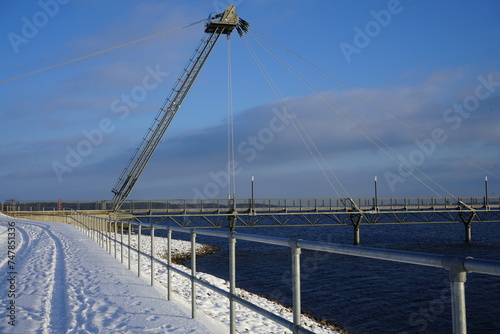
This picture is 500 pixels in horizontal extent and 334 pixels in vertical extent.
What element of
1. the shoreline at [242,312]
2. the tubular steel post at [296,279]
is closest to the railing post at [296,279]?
the tubular steel post at [296,279]

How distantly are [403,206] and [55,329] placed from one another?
59544mm

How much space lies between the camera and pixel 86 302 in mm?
8305

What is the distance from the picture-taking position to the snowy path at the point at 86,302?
264 inches

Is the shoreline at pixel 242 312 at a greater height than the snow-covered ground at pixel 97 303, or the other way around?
the snow-covered ground at pixel 97 303

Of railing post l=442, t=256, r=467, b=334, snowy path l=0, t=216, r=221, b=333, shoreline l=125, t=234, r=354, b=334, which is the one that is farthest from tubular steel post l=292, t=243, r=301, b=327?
shoreline l=125, t=234, r=354, b=334

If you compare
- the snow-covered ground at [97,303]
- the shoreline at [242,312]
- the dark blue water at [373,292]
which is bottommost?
the dark blue water at [373,292]

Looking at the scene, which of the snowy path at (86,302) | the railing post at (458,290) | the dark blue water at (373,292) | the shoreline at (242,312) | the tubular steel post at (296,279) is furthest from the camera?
the dark blue water at (373,292)

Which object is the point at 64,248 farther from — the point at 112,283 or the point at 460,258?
the point at 460,258

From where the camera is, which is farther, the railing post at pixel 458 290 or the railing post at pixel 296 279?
the railing post at pixel 296 279

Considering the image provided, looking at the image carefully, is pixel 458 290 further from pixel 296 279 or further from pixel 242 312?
pixel 242 312

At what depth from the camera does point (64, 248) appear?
734 inches

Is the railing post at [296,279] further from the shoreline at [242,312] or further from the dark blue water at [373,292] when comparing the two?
the dark blue water at [373,292]

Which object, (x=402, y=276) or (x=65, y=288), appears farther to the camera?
(x=402, y=276)

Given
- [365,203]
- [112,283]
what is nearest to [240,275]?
[112,283]
